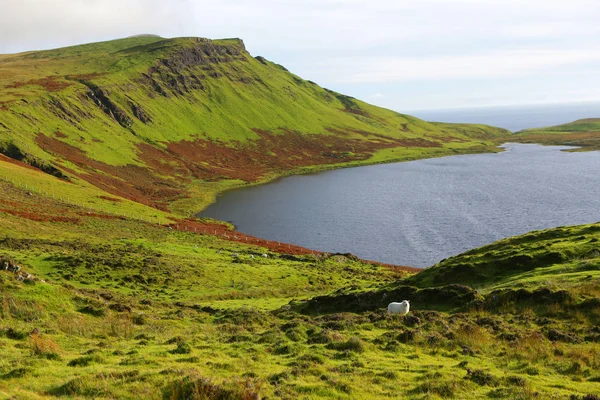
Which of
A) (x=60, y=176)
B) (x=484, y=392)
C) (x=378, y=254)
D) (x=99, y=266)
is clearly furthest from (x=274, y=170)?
(x=484, y=392)

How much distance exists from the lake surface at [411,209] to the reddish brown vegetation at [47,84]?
249 ft

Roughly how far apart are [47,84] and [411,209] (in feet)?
432

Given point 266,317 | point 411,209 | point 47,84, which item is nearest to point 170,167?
point 47,84

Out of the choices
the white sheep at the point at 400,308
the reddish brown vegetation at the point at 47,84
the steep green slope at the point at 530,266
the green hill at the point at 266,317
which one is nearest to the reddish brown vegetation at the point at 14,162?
the green hill at the point at 266,317

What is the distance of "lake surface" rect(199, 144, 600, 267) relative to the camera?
268 ft

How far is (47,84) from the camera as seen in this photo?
157 meters

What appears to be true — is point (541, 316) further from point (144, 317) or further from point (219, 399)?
point (144, 317)

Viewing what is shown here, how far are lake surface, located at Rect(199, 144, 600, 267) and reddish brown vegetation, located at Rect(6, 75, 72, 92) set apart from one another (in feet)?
249

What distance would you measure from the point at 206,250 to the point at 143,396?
47587 millimetres

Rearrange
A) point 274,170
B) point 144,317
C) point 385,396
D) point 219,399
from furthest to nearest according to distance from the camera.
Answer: point 274,170 < point 144,317 < point 385,396 < point 219,399

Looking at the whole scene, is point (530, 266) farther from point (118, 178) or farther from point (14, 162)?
point (118, 178)

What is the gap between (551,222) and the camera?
8844cm

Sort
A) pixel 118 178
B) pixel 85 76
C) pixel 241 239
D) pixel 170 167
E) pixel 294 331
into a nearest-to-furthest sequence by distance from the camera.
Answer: pixel 294 331 < pixel 241 239 < pixel 118 178 < pixel 170 167 < pixel 85 76

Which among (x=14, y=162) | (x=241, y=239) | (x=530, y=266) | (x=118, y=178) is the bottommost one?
(x=241, y=239)
